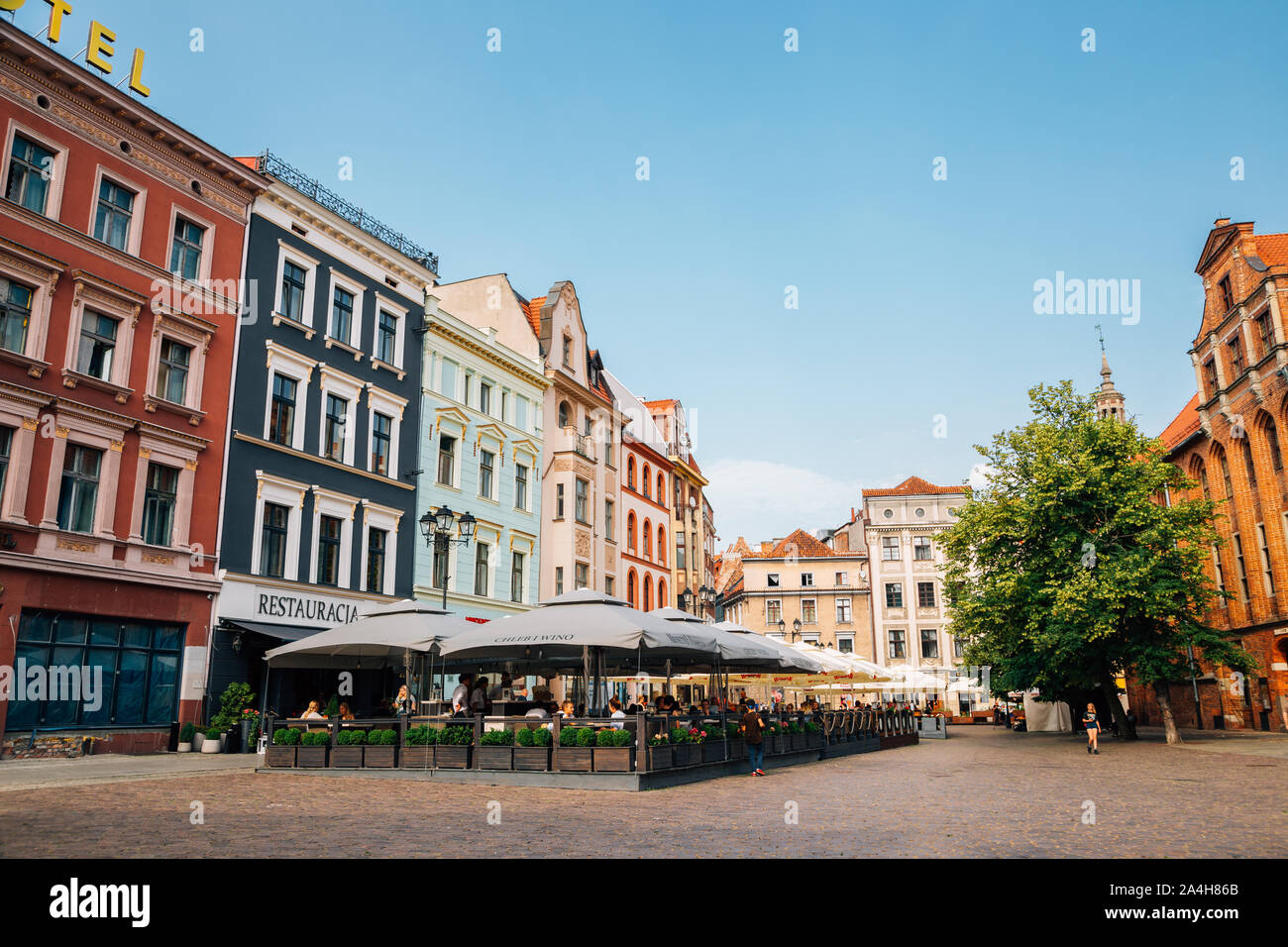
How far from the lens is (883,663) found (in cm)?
6944

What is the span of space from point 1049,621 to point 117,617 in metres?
28.7

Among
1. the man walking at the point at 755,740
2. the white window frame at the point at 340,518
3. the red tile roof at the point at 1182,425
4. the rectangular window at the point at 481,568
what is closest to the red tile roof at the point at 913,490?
the red tile roof at the point at 1182,425

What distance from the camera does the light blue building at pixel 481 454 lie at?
107ft

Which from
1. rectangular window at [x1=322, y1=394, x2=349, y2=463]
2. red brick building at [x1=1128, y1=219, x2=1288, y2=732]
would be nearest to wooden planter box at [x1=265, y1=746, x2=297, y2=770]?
rectangular window at [x1=322, y1=394, x2=349, y2=463]

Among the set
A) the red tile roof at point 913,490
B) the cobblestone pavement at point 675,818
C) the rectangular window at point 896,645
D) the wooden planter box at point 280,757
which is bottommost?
the cobblestone pavement at point 675,818

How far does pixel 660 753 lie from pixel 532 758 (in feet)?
7.31

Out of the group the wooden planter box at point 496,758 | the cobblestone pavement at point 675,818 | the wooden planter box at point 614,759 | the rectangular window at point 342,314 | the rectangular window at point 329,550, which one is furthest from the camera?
the rectangular window at point 342,314

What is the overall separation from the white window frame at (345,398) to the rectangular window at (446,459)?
13.8 ft

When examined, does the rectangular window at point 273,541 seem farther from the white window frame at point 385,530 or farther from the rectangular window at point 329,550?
the white window frame at point 385,530

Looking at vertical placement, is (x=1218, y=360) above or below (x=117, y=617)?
above

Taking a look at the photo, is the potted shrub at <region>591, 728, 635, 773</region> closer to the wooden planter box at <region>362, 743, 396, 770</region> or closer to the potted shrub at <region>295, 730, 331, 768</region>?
the wooden planter box at <region>362, 743, 396, 770</region>

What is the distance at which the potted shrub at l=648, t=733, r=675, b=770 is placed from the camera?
1583cm
